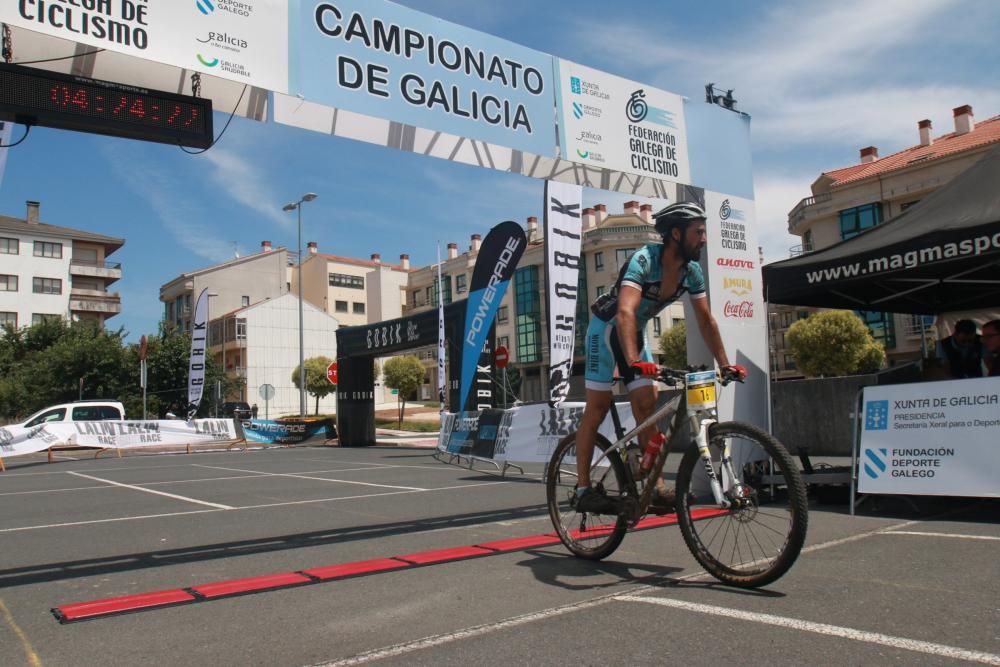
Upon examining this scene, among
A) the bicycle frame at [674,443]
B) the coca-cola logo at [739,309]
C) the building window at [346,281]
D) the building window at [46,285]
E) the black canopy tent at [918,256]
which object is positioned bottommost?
the bicycle frame at [674,443]

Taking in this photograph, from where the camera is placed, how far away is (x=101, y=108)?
570 centimetres

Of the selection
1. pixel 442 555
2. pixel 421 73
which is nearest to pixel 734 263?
pixel 421 73

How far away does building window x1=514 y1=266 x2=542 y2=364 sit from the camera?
7350cm

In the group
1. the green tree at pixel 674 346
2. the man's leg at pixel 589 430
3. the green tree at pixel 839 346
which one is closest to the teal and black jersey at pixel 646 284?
the man's leg at pixel 589 430

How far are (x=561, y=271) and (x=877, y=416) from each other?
19.4 ft

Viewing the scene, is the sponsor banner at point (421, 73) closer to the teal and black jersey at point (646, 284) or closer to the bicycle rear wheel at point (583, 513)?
the teal and black jersey at point (646, 284)

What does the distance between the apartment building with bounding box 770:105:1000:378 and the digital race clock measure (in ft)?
153

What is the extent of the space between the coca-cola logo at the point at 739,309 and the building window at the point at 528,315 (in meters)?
64.1

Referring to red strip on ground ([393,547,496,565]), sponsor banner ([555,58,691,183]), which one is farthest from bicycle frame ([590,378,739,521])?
sponsor banner ([555,58,691,183])

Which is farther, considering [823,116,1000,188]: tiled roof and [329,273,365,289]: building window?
[329,273,365,289]: building window

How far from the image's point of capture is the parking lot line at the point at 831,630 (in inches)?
111

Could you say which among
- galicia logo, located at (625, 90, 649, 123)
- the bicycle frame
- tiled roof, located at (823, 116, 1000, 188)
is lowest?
the bicycle frame

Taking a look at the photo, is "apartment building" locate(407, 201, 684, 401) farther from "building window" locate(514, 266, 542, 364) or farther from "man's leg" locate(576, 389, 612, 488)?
"man's leg" locate(576, 389, 612, 488)

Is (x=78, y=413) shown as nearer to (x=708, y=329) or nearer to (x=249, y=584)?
(x=249, y=584)
